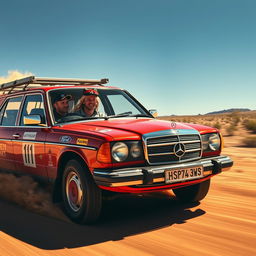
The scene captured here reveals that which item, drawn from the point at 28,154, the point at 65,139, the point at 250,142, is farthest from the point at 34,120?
the point at 250,142

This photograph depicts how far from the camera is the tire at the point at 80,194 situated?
4.11 metres

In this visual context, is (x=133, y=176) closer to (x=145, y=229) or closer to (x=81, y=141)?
(x=145, y=229)

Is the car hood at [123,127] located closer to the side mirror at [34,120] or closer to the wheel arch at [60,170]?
the wheel arch at [60,170]

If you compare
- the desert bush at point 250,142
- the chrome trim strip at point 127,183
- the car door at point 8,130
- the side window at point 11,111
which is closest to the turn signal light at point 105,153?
the chrome trim strip at point 127,183

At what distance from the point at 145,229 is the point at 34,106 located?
283cm

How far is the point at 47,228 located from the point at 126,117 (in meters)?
1.94

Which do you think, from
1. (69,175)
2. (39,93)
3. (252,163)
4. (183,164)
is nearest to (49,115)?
(39,93)

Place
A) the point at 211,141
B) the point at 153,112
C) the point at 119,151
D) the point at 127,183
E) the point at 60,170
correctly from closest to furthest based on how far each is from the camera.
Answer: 1. the point at 127,183
2. the point at 119,151
3. the point at 60,170
4. the point at 211,141
5. the point at 153,112

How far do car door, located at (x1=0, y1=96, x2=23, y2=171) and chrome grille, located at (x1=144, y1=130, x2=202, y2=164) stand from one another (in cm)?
274

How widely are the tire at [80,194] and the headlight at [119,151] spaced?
0.41 meters

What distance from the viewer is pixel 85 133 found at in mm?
4246

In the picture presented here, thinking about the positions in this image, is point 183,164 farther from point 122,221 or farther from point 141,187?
point 122,221

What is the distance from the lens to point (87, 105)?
545cm

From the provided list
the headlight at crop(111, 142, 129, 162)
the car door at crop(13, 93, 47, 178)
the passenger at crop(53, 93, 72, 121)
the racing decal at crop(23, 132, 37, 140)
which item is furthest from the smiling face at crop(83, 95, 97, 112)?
the headlight at crop(111, 142, 129, 162)
